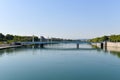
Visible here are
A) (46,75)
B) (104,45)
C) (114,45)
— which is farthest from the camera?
(104,45)

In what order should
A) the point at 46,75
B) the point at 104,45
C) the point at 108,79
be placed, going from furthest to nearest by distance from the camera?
the point at 104,45 < the point at 46,75 < the point at 108,79

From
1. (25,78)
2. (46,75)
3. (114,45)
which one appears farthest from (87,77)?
(114,45)

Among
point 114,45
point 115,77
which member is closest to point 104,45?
point 114,45

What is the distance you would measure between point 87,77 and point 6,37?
41.5 meters

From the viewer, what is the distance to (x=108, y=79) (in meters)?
8.83

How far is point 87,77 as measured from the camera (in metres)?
9.18

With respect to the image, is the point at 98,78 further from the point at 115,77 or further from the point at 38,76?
the point at 38,76

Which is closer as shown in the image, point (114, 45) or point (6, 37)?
point (114, 45)

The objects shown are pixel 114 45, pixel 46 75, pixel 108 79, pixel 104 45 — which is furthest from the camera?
pixel 104 45

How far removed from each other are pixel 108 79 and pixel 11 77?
14.2ft

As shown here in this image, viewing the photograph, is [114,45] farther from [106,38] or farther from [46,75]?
[46,75]

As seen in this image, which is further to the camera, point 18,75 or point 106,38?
point 106,38

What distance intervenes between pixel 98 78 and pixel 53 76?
2.05 m

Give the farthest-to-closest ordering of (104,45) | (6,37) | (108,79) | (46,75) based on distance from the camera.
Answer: (6,37) < (104,45) < (46,75) < (108,79)
